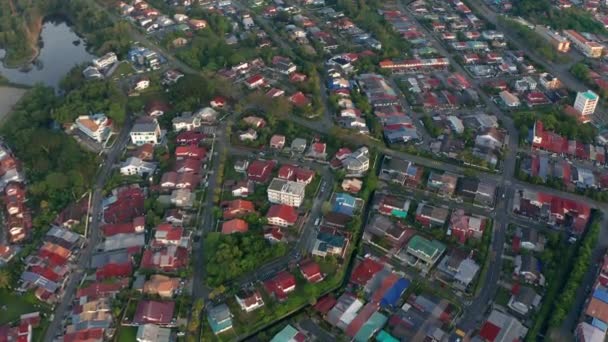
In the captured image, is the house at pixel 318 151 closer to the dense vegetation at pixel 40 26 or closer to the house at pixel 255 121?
the house at pixel 255 121

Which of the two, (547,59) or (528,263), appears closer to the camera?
(528,263)

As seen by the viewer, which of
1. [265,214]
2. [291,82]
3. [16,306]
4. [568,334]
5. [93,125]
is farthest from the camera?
[291,82]

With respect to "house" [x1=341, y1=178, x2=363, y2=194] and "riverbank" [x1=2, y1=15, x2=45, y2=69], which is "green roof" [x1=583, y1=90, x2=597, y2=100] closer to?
"house" [x1=341, y1=178, x2=363, y2=194]

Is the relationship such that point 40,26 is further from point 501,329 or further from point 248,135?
point 501,329

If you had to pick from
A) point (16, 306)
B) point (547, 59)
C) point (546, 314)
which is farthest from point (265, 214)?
point (547, 59)

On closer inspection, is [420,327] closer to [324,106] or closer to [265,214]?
[265,214]

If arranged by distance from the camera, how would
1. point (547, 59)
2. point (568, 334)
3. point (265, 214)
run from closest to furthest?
1. point (568, 334)
2. point (265, 214)
3. point (547, 59)
